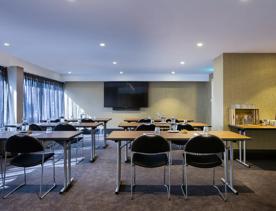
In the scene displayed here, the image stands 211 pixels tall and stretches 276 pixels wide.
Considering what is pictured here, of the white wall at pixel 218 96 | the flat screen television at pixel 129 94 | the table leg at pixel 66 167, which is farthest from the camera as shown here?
the flat screen television at pixel 129 94

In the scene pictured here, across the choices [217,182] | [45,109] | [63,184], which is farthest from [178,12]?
[45,109]

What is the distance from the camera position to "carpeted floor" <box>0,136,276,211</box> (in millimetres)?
2848

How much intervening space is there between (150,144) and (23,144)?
1.71 meters

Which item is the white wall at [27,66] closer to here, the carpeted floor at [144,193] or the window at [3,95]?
the window at [3,95]

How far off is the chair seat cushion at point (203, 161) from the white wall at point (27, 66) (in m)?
5.40

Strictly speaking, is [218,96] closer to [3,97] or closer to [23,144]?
[23,144]

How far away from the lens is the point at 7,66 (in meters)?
6.25

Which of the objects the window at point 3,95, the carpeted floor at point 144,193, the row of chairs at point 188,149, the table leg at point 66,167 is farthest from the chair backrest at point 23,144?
the window at point 3,95

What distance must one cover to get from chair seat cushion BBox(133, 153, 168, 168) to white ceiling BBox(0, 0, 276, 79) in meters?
2.14

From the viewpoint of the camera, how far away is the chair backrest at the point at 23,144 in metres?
3.03

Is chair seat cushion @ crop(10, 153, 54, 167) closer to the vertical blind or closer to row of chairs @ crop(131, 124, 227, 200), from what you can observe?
row of chairs @ crop(131, 124, 227, 200)

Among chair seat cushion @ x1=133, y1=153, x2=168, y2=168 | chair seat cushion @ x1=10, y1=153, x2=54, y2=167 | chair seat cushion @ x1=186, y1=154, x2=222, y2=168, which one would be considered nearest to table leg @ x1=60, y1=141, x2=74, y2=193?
chair seat cushion @ x1=10, y1=153, x2=54, y2=167

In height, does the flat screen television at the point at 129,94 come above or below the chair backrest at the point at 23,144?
above

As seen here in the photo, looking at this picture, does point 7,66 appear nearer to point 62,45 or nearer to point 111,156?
point 62,45
